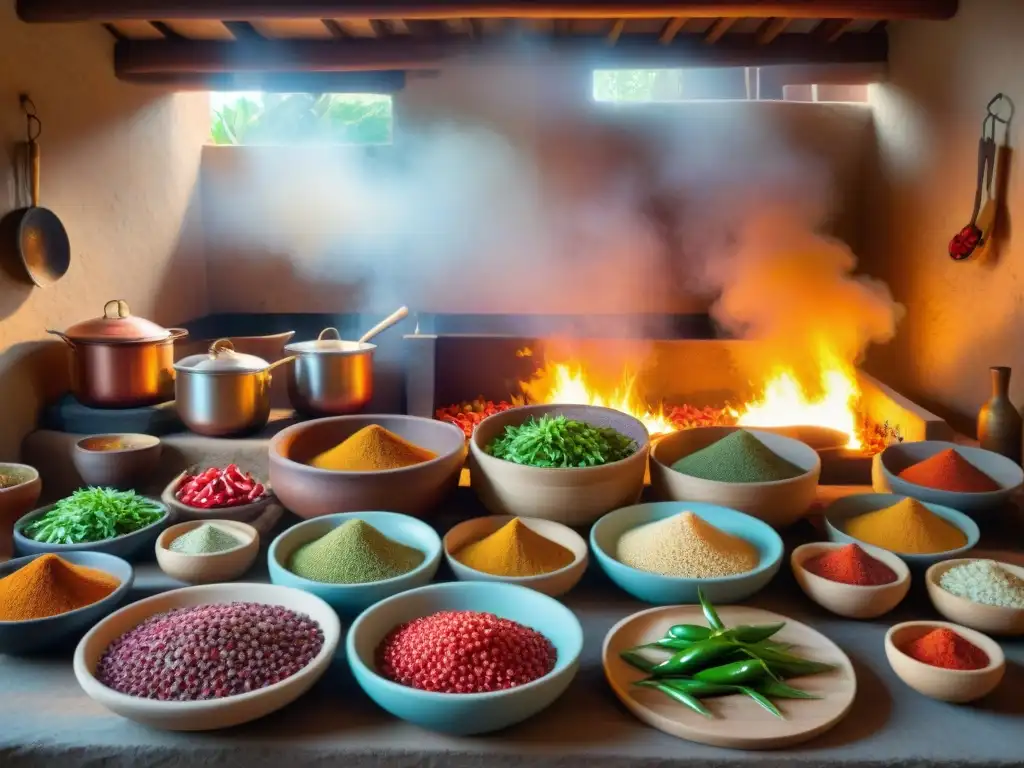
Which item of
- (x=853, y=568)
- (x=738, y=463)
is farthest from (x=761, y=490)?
(x=853, y=568)

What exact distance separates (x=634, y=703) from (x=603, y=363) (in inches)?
123

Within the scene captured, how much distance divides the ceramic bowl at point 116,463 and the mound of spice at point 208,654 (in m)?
1.06

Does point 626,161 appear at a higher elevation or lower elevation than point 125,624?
higher

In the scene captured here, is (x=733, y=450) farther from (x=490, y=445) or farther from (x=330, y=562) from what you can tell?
(x=330, y=562)

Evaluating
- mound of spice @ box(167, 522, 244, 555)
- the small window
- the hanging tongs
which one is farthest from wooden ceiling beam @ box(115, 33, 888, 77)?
mound of spice @ box(167, 522, 244, 555)

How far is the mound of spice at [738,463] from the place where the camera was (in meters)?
2.11

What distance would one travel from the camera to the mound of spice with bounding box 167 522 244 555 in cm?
186

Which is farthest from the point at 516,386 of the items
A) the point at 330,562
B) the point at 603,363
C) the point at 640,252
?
the point at 330,562

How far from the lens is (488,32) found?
4336 mm

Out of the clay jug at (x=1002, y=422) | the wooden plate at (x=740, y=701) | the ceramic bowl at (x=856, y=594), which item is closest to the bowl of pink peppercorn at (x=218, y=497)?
the wooden plate at (x=740, y=701)

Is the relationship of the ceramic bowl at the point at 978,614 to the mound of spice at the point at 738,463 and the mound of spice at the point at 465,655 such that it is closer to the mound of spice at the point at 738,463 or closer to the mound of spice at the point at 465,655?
the mound of spice at the point at 738,463

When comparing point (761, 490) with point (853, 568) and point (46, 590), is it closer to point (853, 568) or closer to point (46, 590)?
point (853, 568)

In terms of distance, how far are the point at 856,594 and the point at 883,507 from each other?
570 millimetres

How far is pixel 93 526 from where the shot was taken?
1.97 metres
